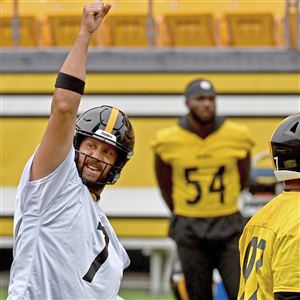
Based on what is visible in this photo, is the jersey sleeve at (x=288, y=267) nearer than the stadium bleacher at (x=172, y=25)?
Yes

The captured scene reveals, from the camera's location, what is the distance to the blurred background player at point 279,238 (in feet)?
11.4

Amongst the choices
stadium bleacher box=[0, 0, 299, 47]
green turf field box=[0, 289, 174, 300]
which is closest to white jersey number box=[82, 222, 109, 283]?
green turf field box=[0, 289, 174, 300]

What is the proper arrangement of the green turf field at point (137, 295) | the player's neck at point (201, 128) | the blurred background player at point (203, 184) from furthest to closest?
the green turf field at point (137, 295) < the player's neck at point (201, 128) < the blurred background player at point (203, 184)

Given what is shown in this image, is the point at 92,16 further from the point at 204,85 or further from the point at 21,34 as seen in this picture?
the point at 21,34

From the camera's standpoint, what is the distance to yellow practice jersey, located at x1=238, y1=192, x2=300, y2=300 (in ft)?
11.4

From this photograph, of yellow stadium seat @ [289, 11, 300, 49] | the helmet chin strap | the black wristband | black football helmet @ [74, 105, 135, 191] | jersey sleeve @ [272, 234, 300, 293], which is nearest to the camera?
jersey sleeve @ [272, 234, 300, 293]

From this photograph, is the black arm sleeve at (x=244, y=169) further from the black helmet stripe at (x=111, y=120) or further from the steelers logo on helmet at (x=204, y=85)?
the black helmet stripe at (x=111, y=120)

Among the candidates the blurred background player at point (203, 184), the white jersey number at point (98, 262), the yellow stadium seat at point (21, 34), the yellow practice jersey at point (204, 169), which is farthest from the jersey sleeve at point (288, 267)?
the yellow stadium seat at point (21, 34)

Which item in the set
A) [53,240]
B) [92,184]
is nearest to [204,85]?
[92,184]

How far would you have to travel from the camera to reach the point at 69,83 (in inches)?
140

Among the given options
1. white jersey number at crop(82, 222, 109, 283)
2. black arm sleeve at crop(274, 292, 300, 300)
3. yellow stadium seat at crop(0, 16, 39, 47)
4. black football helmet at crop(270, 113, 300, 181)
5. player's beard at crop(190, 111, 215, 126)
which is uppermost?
yellow stadium seat at crop(0, 16, 39, 47)

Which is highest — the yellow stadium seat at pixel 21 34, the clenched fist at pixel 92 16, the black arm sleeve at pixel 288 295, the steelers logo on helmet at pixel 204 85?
the clenched fist at pixel 92 16

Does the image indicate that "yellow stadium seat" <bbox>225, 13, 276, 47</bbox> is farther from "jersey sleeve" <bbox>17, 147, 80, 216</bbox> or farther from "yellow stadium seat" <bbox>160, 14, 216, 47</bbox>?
"jersey sleeve" <bbox>17, 147, 80, 216</bbox>

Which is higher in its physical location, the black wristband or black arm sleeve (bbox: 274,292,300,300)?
the black wristband
